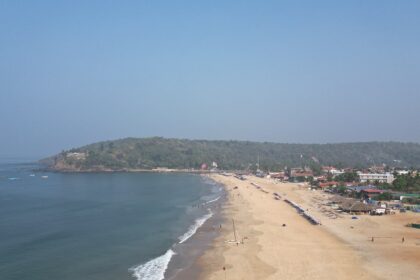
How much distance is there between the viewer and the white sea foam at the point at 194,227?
43750 millimetres

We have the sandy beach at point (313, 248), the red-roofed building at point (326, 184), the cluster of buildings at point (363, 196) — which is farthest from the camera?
the red-roofed building at point (326, 184)

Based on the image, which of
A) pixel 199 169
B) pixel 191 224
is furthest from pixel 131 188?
pixel 199 169

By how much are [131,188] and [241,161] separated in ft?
348

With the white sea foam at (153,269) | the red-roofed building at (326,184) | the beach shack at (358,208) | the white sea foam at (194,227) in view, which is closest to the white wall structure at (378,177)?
the red-roofed building at (326,184)

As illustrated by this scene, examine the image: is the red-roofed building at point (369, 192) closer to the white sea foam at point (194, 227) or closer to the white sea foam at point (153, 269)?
the white sea foam at point (194, 227)

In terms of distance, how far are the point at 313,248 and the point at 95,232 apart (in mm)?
21460

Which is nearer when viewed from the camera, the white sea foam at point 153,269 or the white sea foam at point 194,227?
the white sea foam at point 153,269

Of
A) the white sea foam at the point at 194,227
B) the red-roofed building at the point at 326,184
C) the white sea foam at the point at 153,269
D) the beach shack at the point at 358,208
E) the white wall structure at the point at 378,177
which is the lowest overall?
the white sea foam at the point at 153,269

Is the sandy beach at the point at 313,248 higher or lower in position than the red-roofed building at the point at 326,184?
lower

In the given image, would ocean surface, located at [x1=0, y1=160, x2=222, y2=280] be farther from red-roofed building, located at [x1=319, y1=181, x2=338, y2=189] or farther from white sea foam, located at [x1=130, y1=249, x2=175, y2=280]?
red-roofed building, located at [x1=319, y1=181, x2=338, y2=189]

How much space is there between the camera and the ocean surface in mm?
32812

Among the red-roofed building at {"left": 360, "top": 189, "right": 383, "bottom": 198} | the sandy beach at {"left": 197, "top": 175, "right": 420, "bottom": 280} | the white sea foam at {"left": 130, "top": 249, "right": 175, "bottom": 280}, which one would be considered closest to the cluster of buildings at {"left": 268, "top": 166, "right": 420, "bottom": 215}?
the red-roofed building at {"left": 360, "top": 189, "right": 383, "bottom": 198}

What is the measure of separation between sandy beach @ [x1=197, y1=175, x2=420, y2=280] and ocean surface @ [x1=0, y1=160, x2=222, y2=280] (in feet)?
14.2

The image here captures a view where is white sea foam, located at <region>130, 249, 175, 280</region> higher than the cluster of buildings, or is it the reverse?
the cluster of buildings
